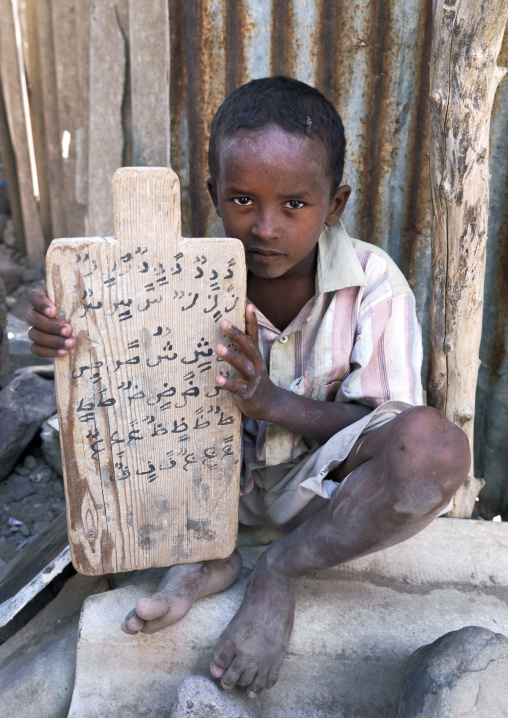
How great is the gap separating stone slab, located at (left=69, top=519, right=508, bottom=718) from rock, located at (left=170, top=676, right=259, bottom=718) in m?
0.12

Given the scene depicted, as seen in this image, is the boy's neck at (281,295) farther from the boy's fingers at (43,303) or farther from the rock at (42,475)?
the rock at (42,475)

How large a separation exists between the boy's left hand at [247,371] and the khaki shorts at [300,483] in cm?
24

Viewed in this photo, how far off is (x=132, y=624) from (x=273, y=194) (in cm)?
106

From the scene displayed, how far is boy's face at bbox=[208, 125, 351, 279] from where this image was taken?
144cm

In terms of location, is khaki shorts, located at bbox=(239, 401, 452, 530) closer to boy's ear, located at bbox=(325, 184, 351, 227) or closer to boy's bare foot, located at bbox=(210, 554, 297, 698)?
boy's bare foot, located at bbox=(210, 554, 297, 698)

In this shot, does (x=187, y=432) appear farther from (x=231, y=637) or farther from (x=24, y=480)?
(x=24, y=480)

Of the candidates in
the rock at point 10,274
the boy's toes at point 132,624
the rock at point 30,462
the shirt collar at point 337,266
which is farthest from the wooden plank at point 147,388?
the rock at point 10,274

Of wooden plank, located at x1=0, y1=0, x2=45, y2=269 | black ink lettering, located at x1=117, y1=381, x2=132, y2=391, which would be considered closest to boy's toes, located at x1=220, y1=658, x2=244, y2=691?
black ink lettering, located at x1=117, y1=381, x2=132, y2=391

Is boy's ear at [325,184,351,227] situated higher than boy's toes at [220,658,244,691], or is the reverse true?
boy's ear at [325,184,351,227]

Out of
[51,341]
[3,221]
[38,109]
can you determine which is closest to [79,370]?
[51,341]

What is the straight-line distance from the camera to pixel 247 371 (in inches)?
53.4

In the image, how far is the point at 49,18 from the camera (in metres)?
3.81

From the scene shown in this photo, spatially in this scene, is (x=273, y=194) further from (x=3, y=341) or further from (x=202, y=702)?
(x=3, y=341)

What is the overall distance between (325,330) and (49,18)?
3.25m
